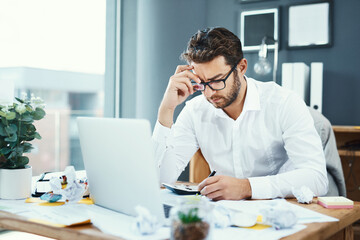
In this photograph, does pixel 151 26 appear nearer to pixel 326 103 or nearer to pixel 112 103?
pixel 112 103

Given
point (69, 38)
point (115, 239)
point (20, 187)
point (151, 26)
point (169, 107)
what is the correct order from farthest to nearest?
point (151, 26) → point (69, 38) → point (169, 107) → point (20, 187) → point (115, 239)

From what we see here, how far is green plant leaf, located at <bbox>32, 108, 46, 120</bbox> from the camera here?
4.31 ft

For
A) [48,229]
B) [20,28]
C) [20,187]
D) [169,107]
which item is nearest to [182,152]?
[169,107]

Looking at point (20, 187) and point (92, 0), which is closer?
point (20, 187)

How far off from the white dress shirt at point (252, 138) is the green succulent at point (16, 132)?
48 centimetres

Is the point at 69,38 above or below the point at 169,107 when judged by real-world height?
above

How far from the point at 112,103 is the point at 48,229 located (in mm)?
2690

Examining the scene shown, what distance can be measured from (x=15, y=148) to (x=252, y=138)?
910 mm

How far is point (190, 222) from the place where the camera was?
0.77 m

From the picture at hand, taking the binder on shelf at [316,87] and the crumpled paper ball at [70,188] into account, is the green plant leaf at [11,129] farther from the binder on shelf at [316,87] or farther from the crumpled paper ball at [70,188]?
the binder on shelf at [316,87]

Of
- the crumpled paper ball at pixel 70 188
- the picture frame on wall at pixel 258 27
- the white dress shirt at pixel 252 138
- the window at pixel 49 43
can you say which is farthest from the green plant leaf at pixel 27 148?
the picture frame on wall at pixel 258 27

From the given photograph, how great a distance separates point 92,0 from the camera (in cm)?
326

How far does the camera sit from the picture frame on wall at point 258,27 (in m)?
3.51

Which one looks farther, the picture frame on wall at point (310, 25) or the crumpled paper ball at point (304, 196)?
the picture frame on wall at point (310, 25)
